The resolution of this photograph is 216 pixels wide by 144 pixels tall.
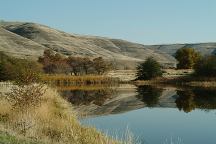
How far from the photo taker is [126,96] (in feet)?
180

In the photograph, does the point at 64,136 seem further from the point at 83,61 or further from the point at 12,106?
the point at 83,61

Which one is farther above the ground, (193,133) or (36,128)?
(36,128)

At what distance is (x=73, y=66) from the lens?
339 feet

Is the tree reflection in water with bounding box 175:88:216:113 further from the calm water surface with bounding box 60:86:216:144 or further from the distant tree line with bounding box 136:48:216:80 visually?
the distant tree line with bounding box 136:48:216:80

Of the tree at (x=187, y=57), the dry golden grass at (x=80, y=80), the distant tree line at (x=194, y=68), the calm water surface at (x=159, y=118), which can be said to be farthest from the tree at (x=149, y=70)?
the calm water surface at (x=159, y=118)

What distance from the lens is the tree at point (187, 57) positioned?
107250 millimetres

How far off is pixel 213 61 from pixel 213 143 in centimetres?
6415

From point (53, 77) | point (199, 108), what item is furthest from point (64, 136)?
point (53, 77)

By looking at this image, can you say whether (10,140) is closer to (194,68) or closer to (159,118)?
(159,118)

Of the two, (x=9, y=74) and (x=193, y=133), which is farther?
(x=9, y=74)

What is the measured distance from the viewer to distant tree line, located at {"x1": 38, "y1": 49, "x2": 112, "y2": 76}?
320 feet

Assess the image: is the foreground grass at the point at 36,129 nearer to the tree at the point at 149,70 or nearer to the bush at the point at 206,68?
the bush at the point at 206,68

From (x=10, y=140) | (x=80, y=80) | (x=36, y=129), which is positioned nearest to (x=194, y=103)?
(x=36, y=129)

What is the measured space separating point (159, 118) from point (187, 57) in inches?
3010
